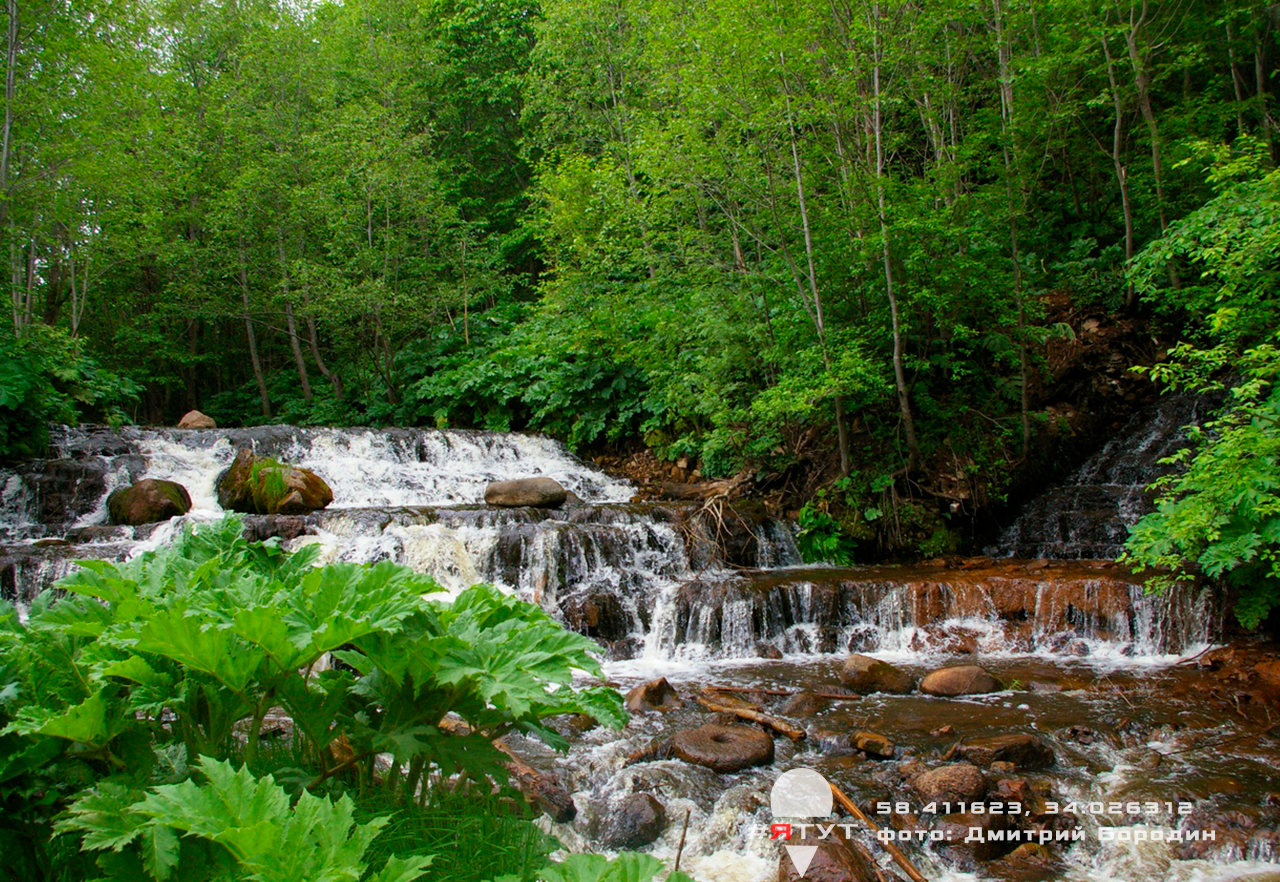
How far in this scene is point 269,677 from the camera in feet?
6.41

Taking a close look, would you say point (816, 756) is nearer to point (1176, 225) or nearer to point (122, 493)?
point (1176, 225)

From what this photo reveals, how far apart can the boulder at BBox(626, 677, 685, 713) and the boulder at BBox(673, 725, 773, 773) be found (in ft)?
2.52

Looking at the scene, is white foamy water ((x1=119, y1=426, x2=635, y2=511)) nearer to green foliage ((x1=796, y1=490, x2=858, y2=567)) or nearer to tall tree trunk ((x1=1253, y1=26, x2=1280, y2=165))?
green foliage ((x1=796, y1=490, x2=858, y2=567))

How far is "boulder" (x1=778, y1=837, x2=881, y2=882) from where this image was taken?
11.3 feet

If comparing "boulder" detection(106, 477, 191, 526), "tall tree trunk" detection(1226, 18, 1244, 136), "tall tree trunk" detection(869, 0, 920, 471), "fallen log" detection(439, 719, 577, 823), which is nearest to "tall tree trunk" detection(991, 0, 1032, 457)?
"tall tree trunk" detection(869, 0, 920, 471)

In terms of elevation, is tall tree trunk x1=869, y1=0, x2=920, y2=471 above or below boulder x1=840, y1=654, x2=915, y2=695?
above

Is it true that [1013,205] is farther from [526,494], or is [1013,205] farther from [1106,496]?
[526,494]

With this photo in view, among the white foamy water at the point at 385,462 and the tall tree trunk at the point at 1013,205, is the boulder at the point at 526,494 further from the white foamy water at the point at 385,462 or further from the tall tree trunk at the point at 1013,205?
the tall tree trunk at the point at 1013,205

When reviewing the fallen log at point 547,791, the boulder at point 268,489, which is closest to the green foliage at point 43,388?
the boulder at point 268,489

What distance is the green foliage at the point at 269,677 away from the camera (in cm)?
178

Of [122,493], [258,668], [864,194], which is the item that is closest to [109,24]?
[122,493]

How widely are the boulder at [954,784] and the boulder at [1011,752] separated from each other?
1.40ft

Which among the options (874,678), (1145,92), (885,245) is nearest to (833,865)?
(874,678)

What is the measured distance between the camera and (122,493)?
9.85m
